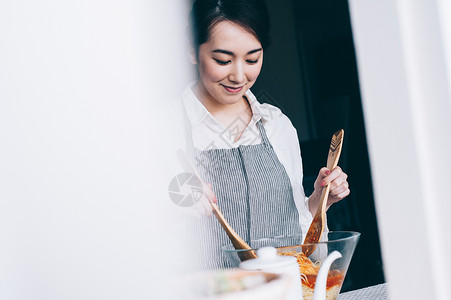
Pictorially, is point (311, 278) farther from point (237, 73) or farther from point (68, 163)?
point (237, 73)

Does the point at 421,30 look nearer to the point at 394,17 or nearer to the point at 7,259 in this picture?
the point at 394,17

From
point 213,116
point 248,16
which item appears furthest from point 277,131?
point 248,16

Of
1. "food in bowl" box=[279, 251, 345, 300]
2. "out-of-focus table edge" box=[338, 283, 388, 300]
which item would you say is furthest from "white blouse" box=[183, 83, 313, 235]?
"food in bowl" box=[279, 251, 345, 300]

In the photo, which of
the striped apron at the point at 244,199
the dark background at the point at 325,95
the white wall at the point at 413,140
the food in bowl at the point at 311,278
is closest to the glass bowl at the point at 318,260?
the food in bowl at the point at 311,278

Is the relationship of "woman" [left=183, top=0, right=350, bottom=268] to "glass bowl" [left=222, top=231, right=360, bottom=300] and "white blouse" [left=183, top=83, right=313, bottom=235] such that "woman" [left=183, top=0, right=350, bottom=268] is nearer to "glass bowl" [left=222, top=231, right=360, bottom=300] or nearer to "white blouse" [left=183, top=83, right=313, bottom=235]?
"white blouse" [left=183, top=83, right=313, bottom=235]

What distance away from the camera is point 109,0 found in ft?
1.47

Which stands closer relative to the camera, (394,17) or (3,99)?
(394,17)

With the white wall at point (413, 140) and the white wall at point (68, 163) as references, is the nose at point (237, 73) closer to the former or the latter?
the white wall at point (68, 163)

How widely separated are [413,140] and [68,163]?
301 millimetres

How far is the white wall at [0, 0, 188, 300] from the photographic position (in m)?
0.37

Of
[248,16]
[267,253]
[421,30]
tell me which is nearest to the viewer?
[421,30]

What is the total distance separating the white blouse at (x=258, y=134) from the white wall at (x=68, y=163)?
466 mm

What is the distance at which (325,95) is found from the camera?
3.35 feet

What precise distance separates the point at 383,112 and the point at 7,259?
1.01ft
